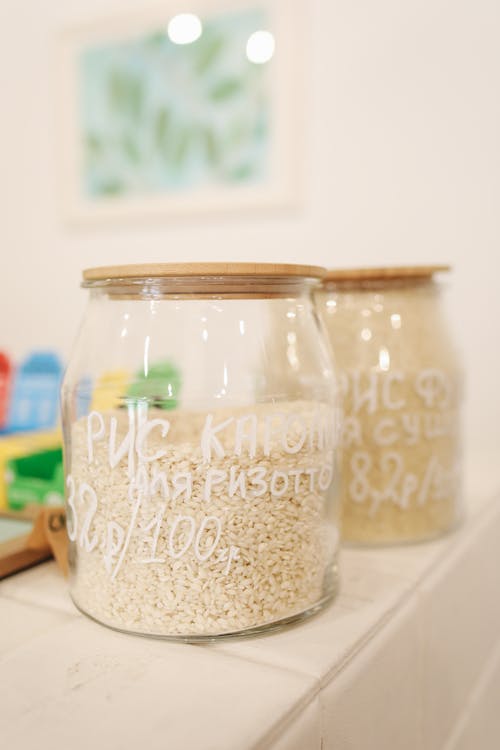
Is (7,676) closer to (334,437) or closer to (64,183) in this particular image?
(334,437)

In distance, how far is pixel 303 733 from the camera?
0.35 m

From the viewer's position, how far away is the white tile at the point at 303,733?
34cm

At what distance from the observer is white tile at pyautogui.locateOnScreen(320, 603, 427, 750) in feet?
1.27

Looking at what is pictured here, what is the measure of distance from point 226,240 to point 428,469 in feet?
3.41

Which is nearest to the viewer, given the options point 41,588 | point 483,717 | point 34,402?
point 41,588

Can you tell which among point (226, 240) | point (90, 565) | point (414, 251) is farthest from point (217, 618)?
point (226, 240)

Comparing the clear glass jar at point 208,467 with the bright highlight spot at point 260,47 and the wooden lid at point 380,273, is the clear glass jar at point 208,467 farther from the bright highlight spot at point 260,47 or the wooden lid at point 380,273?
the bright highlight spot at point 260,47

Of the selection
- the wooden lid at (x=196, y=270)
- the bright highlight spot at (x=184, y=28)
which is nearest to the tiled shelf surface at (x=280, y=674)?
the wooden lid at (x=196, y=270)

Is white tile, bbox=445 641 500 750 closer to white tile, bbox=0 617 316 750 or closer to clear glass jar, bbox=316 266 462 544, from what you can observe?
clear glass jar, bbox=316 266 462 544

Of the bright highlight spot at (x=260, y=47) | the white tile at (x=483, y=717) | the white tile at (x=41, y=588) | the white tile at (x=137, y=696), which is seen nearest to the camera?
the white tile at (x=137, y=696)

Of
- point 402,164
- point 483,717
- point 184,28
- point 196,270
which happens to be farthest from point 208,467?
point 184,28

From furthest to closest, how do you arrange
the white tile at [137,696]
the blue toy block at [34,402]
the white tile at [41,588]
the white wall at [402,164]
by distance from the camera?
the white wall at [402,164] < the blue toy block at [34,402] < the white tile at [41,588] < the white tile at [137,696]

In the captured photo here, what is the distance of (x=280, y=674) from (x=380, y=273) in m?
0.33

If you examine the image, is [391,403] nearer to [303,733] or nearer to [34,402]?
[303,733]
